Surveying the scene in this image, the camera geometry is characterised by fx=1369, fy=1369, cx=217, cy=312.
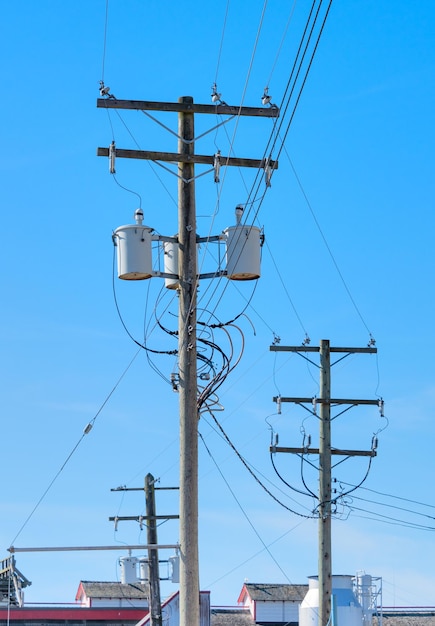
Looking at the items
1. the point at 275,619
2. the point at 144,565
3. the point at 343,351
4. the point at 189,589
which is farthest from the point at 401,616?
the point at 189,589

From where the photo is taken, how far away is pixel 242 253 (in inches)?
685

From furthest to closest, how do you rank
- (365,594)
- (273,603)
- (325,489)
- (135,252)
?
(273,603), (365,594), (325,489), (135,252)

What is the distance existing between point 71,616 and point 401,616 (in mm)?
14947

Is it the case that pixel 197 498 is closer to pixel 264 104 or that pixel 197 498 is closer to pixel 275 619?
pixel 264 104

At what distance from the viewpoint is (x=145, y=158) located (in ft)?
58.0

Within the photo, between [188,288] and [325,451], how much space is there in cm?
1580

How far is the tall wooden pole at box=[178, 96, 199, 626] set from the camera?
1659 centimetres

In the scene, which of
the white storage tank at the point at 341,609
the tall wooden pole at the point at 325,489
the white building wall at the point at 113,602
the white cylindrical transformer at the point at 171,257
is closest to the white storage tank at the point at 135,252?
the white cylindrical transformer at the point at 171,257

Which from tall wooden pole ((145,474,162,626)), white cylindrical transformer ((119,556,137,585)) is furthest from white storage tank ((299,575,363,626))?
tall wooden pole ((145,474,162,626))

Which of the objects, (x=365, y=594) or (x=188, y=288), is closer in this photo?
(x=188, y=288)

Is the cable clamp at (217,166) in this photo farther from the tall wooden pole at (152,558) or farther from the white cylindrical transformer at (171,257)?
the tall wooden pole at (152,558)

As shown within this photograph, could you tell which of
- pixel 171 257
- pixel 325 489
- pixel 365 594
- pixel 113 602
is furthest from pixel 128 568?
pixel 171 257

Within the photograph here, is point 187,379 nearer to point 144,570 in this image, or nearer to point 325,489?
point 325,489

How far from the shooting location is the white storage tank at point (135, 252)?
683 inches
